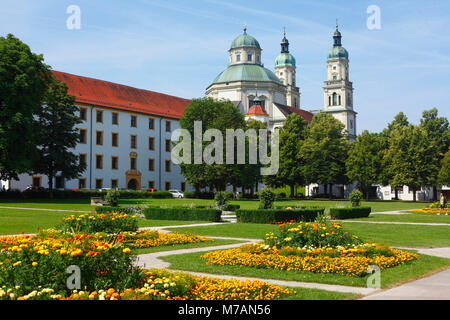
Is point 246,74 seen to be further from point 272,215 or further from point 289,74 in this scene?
point 272,215

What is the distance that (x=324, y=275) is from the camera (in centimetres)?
1013

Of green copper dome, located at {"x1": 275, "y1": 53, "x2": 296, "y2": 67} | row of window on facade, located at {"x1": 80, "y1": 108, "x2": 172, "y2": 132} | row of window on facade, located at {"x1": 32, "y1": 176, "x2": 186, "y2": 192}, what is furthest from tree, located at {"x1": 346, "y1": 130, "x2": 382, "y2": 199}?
green copper dome, located at {"x1": 275, "y1": 53, "x2": 296, "y2": 67}

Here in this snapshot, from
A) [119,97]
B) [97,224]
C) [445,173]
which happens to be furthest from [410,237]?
[119,97]

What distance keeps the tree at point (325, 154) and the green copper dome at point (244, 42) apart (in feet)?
105

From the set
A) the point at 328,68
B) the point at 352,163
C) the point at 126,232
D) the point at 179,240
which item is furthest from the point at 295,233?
the point at 328,68

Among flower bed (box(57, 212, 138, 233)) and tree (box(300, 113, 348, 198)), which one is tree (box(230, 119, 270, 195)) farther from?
flower bed (box(57, 212, 138, 233))

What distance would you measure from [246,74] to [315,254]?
282ft

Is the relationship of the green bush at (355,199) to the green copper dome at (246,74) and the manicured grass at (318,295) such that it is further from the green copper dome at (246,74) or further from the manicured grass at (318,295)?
the green copper dome at (246,74)

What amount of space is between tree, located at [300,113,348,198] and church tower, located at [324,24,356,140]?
5011 centimetres

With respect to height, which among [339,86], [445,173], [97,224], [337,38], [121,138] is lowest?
[97,224]

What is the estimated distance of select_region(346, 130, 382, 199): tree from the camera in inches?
2697

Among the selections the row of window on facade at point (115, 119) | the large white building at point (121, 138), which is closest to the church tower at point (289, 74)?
the large white building at point (121, 138)

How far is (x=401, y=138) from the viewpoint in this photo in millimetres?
68375

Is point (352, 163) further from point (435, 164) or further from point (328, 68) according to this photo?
point (328, 68)
